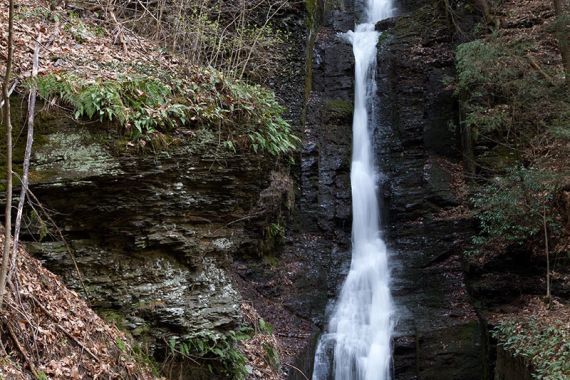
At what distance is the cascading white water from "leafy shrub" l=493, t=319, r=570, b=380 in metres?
2.70

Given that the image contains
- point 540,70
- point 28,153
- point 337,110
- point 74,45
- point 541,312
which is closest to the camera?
point 28,153

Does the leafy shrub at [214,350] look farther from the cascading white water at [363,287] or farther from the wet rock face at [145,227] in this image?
the cascading white water at [363,287]

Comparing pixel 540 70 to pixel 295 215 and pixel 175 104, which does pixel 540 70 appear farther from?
pixel 175 104

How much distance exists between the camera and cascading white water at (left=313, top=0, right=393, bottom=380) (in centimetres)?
1166

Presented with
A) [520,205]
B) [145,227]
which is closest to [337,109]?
[520,205]

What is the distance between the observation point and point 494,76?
1273 cm

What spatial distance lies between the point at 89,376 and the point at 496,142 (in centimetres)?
1135

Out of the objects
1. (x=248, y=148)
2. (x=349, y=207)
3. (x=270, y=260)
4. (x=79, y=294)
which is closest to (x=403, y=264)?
(x=349, y=207)

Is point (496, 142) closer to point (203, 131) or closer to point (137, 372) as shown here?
point (203, 131)

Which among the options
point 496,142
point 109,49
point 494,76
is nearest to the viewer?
point 109,49

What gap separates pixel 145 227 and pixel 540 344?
6313 millimetres

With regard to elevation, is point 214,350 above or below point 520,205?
below

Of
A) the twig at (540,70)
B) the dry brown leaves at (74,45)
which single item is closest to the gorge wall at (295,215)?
the dry brown leaves at (74,45)

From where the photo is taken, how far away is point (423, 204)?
15430mm
